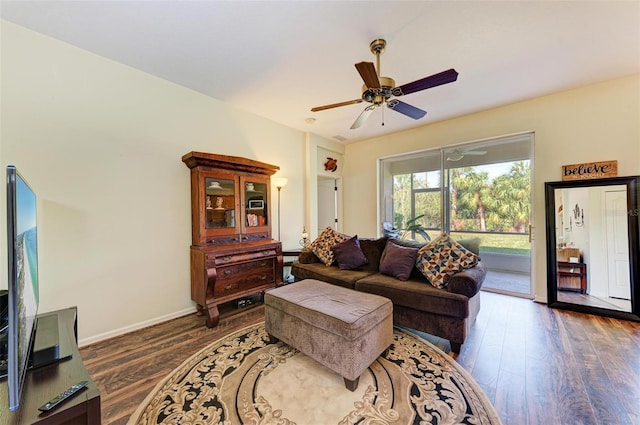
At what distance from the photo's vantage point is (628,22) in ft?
6.62

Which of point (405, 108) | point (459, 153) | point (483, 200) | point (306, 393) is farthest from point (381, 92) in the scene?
point (483, 200)

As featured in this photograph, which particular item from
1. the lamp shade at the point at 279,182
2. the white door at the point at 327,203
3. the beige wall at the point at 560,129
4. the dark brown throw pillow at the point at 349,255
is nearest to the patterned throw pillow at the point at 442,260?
the dark brown throw pillow at the point at 349,255

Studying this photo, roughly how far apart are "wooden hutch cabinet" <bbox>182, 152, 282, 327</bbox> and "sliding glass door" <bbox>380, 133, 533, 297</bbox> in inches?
101

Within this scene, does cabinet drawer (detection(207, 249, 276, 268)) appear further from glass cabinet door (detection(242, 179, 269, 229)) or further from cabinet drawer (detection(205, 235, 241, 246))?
glass cabinet door (detection(242, 179, 269, 229))

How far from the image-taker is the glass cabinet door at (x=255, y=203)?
3367 mm

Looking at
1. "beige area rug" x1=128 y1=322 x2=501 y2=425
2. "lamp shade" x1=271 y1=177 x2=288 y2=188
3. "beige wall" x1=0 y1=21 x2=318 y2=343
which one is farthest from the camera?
"lamp shade" x1=271 y1=177 x2=288 y2=188

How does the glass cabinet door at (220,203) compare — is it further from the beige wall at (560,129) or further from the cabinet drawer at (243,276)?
the beige wall at (560,129)

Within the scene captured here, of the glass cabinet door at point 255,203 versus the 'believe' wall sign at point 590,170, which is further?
the glass cabinet door at point 255,203

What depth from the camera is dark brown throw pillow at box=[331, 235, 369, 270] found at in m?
3.21

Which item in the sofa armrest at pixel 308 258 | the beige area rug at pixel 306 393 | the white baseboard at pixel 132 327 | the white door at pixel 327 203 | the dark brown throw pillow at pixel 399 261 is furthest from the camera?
the white door at pixel 327 203

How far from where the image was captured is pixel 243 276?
3055mm

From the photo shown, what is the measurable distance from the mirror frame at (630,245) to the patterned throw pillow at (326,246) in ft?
8.87

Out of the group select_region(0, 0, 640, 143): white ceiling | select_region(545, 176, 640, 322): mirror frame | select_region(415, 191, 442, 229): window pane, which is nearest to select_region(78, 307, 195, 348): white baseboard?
select_region(0, 0, 640, 143): white ceiling

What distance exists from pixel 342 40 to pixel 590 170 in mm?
3386
